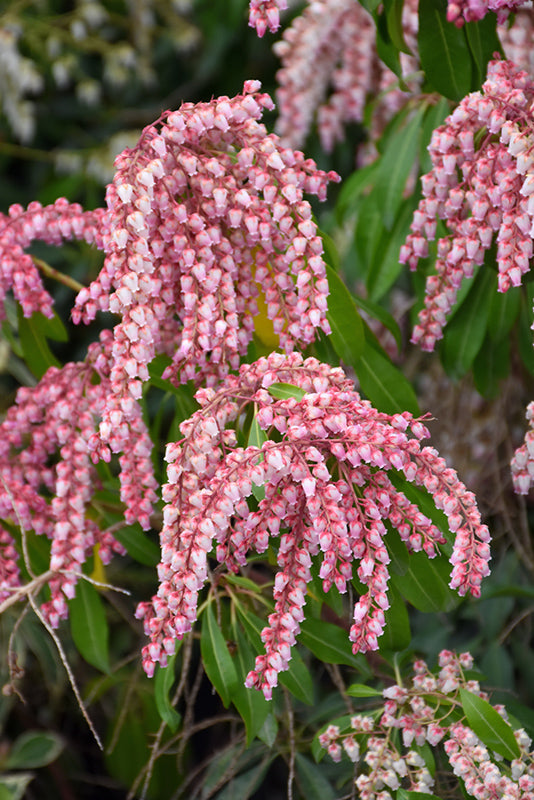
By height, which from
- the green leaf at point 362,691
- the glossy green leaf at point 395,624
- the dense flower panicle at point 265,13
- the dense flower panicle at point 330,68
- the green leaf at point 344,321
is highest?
the dense flower panicle at point 330,68

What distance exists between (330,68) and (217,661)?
1534 millimetres

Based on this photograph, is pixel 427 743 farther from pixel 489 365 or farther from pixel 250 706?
pixel 489 365

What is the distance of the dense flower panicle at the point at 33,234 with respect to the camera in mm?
1300

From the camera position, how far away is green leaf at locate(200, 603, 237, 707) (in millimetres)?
1230

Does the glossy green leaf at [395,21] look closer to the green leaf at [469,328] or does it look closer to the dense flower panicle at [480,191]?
the dense flower panicle at [480,191]

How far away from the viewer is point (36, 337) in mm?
1486

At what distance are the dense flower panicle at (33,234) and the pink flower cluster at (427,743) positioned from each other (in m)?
0.74

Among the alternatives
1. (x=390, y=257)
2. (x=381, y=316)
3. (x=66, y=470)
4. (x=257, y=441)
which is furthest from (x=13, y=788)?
(x=390, y=257)

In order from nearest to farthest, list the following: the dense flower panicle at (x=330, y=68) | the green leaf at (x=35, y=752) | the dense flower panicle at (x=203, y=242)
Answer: the dense flower panicle at (x=203, y=242) → the green leaf at (x=35, y=752) → the dense flower panicle at (x=330, y=68)

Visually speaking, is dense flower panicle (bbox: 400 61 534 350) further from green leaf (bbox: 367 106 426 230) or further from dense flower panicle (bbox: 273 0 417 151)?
dense flower panicle (bbox: 273 0 417 151)

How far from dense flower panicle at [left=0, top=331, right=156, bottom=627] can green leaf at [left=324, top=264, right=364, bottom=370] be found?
30cm

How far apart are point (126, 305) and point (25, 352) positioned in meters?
0.46

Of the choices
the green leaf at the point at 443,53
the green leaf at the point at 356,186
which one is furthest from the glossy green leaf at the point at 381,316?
the green leaf at the point at 356,186

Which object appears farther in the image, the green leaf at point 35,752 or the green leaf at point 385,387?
the green leaf at point 35,752
